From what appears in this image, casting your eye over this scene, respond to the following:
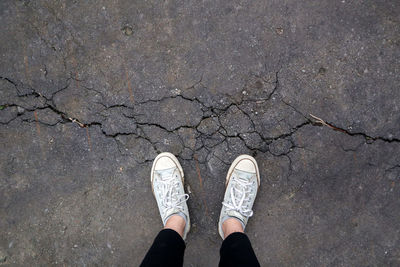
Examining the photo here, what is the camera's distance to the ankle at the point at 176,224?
7.39 ft

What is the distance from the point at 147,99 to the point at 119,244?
54.5 inches

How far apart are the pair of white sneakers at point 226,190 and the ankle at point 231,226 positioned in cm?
4

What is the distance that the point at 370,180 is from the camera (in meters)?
2.43

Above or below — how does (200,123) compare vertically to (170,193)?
above

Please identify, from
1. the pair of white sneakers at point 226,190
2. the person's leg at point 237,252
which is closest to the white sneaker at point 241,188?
the pair of white sneakers at point 226,190

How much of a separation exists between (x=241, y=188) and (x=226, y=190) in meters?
0.14

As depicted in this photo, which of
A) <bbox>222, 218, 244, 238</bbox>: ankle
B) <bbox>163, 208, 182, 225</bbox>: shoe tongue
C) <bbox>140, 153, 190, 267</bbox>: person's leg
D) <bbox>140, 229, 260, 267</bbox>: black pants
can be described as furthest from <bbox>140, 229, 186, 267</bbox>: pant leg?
<bbox>222, 218, 244, 238</bbox>: ankle

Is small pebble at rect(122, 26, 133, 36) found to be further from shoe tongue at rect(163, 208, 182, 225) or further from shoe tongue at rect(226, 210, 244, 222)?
shoe tongue at rect(226, 210, 244, 222)

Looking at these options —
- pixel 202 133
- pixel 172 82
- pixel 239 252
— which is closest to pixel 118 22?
pixel 172 82

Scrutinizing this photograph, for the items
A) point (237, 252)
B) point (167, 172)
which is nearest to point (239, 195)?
point (237, 252)

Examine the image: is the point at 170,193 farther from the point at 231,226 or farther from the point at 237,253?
the point at 237,253

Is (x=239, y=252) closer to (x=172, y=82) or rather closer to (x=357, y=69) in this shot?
(x=172, y=82)

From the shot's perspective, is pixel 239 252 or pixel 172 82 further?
pixel 172 82

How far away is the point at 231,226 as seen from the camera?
227 cm
